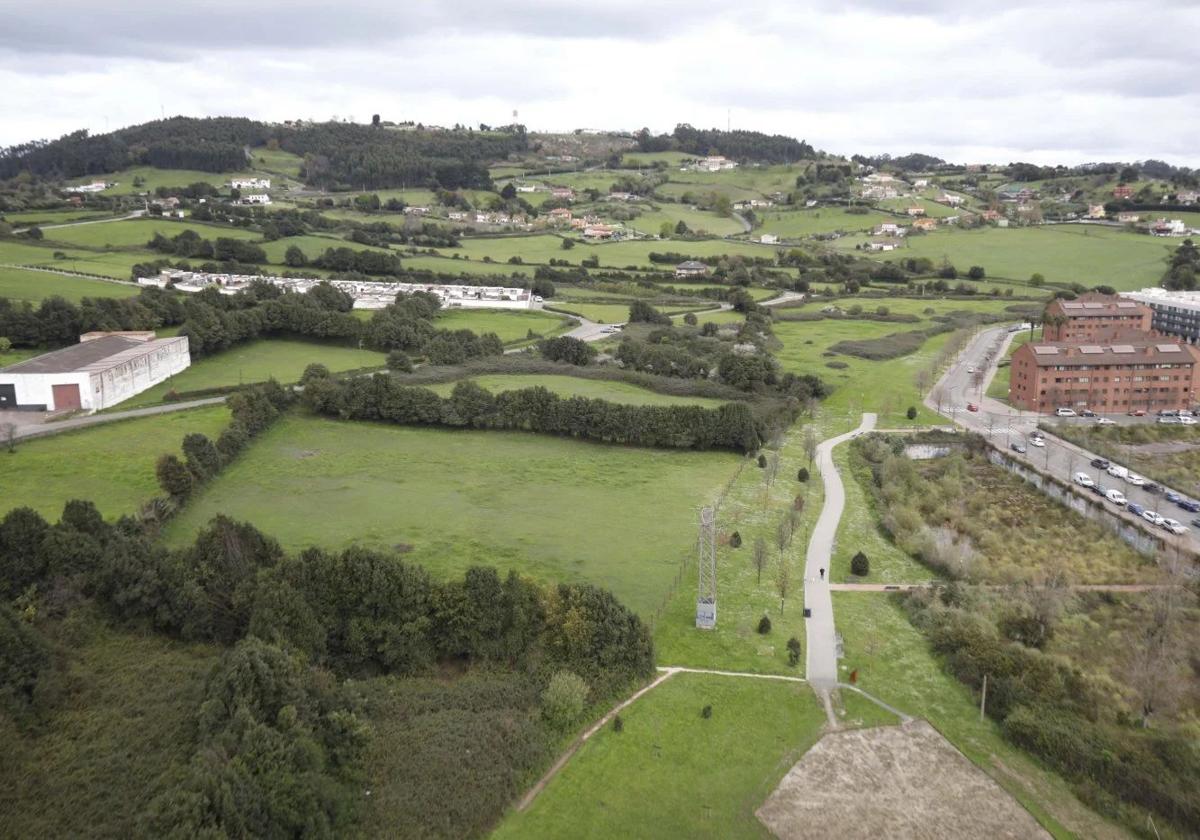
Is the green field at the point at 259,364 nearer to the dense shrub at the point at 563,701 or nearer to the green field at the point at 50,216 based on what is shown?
the dense shrub at the point at 563,701

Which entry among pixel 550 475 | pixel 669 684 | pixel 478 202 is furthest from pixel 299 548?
pixel 478 202

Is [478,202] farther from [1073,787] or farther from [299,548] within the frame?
[1073,787]

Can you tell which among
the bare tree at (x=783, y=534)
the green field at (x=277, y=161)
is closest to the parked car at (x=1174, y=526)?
the bare tree at (x=783, y=534)

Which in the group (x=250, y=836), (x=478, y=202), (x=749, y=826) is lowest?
(x=749, y=826)

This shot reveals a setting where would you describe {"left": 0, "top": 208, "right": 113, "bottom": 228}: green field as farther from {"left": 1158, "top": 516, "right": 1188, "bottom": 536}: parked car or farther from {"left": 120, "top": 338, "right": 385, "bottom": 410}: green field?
{"left": 1158, "top": 516, "right": 1188, "bottom": 536}: parked car

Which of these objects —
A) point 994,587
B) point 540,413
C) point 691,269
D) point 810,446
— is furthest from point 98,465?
point 691,269

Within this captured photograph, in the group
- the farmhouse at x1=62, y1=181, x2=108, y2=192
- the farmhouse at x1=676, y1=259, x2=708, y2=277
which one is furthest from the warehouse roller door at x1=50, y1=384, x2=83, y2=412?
the farmhouse at x1=62, y1=181, x2=108, y2=192
